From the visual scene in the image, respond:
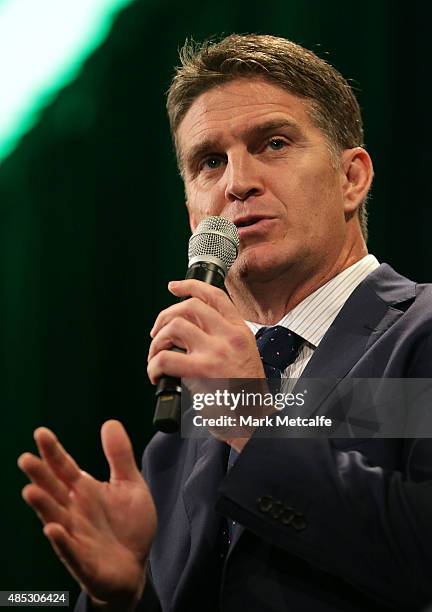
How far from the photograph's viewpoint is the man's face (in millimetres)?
1802

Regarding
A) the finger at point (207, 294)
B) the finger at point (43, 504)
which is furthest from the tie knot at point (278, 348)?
the finger at point (43, 504)

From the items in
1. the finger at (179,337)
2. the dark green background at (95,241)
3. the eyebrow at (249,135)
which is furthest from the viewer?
the dark green background at (95,241)

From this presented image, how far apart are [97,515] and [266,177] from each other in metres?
0.90

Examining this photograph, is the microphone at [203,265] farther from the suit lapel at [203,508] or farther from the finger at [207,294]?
the suit lapel at [203,508]

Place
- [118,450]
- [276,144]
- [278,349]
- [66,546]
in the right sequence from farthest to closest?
1. [276,144]
2. [278,349]
3. [118,450]
4. [66,546]

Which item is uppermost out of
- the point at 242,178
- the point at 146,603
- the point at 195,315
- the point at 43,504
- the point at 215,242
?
the point at 242,178

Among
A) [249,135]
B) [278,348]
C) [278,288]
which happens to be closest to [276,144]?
[249,135]

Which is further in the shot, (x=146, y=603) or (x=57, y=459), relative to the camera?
(x=146, y=603)

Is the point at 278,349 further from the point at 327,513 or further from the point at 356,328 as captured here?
the point at 327,513

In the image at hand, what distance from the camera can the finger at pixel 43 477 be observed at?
3.87 feet

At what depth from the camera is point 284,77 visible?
201 centimetres

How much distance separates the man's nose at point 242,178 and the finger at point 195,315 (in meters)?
0.58

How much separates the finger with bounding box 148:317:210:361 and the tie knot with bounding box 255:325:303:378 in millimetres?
420

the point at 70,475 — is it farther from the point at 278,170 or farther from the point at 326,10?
the point at 326,10
